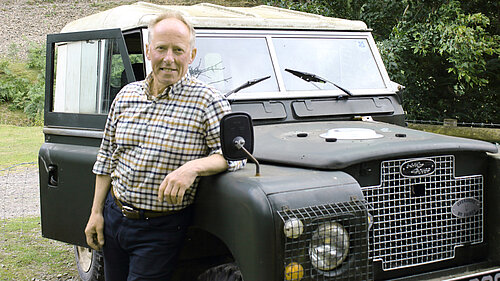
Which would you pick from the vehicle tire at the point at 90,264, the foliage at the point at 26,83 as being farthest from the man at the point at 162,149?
the foliage at the point at 26,83

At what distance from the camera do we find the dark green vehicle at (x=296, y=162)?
2.71 metres

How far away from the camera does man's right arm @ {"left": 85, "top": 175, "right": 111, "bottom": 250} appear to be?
3227 mm

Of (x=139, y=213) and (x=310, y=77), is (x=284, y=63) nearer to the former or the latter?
(x=310, y=77)

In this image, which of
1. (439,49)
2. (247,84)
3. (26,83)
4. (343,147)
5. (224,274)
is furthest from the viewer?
(26,83)

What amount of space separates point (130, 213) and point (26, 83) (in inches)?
913

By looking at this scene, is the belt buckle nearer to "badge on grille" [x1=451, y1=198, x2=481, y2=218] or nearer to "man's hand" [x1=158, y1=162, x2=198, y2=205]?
"man's hand" [x1=158, y1=162, x2=198, y2=205]

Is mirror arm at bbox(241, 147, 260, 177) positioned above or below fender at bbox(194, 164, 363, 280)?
above

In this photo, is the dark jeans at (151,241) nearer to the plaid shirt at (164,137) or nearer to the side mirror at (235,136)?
the plaid shirt at (164,137)

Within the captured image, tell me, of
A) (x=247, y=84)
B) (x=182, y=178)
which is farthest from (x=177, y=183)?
(x=247, y=84)

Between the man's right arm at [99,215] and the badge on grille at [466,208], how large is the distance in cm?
187

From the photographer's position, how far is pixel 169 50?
297cm

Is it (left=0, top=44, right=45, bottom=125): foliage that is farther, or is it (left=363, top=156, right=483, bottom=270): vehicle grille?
(left=0, top=44, right=45, bottom=125): foliage

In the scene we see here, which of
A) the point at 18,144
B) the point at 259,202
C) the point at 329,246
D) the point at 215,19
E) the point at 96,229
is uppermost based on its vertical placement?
the point at 215,19

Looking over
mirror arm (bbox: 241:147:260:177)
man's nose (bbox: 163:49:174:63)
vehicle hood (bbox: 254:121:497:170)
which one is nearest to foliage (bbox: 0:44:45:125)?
vehicle hood (bbox: 254:121:497:170)
